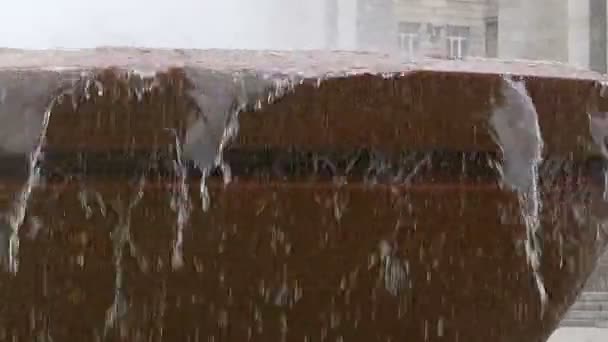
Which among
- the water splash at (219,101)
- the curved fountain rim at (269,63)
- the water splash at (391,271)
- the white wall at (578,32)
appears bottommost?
the water splash at (391,271)

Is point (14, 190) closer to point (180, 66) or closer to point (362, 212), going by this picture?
point (180, 66)

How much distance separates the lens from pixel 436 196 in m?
1.05

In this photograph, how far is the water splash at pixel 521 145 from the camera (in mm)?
1039

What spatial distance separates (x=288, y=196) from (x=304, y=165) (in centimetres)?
4

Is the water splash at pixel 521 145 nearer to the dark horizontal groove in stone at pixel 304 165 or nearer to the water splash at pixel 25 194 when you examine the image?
the dark horizontal groove in stone at pixel 304 165

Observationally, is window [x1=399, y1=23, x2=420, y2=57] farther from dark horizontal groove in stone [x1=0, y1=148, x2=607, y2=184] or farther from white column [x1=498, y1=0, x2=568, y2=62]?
dark horizontal groove in stone [x1=0, y1=148, x2=607, y2=184]

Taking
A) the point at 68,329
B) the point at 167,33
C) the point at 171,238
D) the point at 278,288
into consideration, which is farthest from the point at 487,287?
the point at 167,33

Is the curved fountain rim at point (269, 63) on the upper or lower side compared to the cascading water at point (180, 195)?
upper

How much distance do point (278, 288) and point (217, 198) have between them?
0.42 feet

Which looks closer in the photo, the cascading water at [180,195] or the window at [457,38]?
the cascading water at [180,195]

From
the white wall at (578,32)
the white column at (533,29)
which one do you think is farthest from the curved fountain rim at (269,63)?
the white column at (533,29)

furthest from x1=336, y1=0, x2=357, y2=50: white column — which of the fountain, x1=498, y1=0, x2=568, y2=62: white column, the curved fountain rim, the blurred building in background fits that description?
the fountain

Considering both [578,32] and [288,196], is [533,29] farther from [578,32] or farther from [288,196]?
[288,196]

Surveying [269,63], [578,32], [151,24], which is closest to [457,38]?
[578,32]
